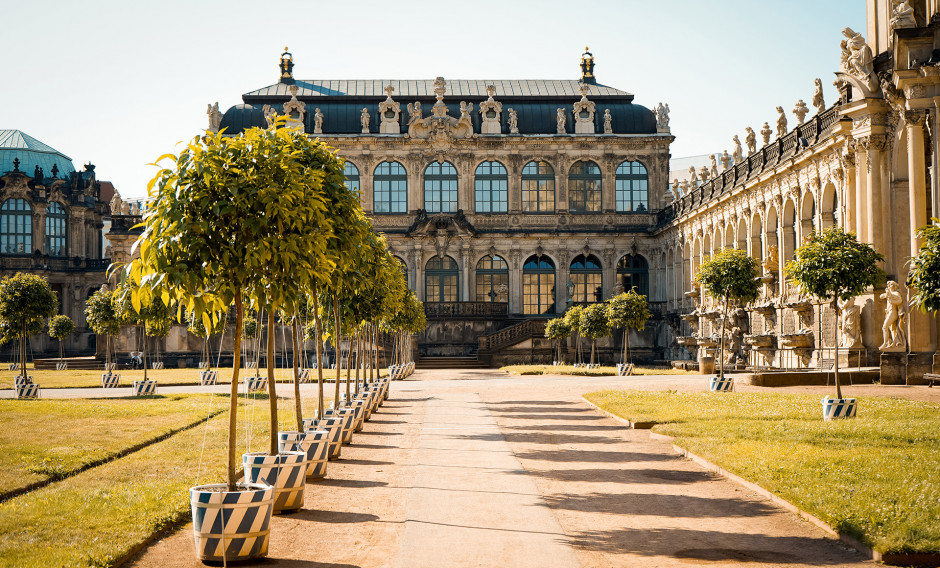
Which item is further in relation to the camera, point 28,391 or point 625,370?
point 625,370

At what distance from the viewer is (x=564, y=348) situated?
58938mm

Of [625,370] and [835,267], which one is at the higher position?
[835,267]

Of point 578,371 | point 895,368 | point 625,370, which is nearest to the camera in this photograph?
point 895,368

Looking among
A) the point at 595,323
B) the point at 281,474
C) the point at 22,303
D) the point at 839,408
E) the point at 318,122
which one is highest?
the point at 318,122

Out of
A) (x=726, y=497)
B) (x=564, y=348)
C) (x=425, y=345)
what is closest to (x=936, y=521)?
(x=726, y=497)

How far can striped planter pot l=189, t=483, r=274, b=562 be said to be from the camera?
922 centimetres

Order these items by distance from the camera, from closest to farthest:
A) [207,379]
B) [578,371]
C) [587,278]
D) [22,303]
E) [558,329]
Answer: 1. [22,303]
2. [207,379]
3. [578,371]
4. [558,329]
5. [587,278]

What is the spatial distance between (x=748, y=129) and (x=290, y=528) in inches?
1745

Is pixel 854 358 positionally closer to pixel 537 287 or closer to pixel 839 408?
pixel 839 408

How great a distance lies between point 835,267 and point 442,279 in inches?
1939

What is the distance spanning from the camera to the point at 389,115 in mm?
72188

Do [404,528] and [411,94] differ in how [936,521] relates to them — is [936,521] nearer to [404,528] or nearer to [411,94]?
[404,528]

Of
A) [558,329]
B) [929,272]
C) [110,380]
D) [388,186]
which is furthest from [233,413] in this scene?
[388,186]

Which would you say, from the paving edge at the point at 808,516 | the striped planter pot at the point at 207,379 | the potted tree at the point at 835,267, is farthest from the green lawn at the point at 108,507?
the striped planter pot at the point at 207,379
